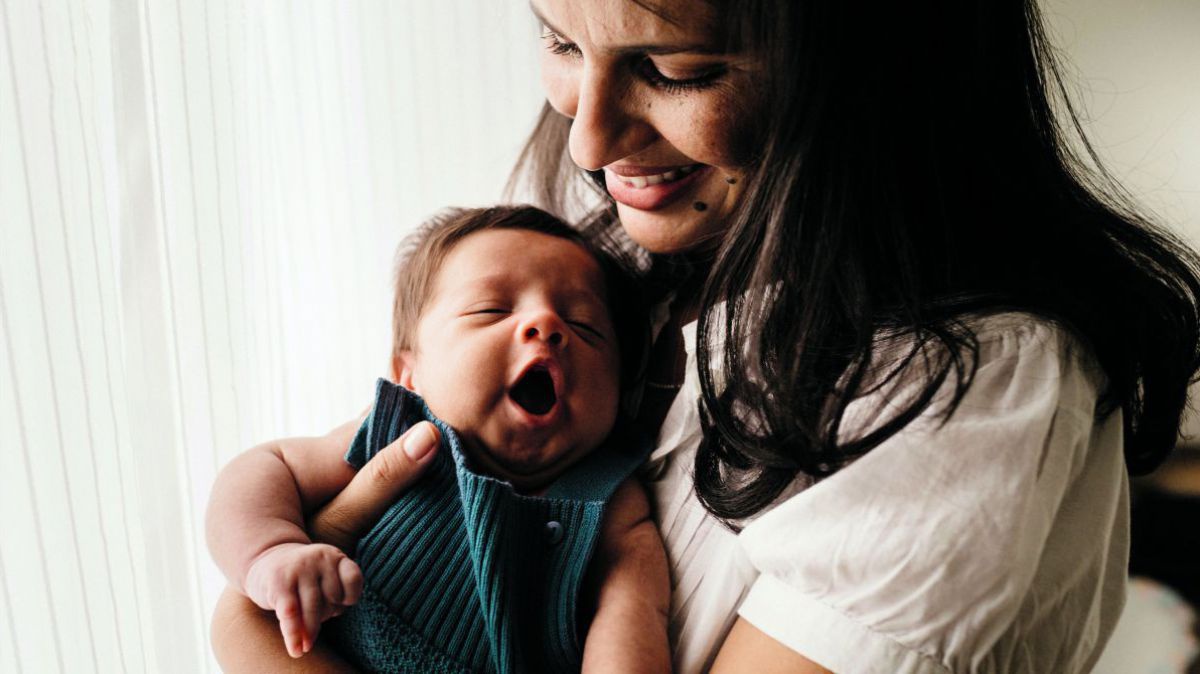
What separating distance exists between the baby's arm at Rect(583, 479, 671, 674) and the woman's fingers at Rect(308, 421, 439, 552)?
0.21 metres

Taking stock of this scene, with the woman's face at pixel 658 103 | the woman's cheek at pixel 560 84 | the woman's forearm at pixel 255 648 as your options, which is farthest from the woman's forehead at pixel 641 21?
the woman's forearm at pixel 255 648

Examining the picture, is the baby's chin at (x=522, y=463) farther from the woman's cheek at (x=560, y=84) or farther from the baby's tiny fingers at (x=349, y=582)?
the woman's cheek at (x=560, y=84)

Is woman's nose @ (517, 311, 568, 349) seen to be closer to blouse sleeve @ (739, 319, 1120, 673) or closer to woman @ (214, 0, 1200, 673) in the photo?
woman @ (214, 0, 1200, 673)

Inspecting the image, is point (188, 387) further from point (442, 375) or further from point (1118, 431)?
point (1118, 431)

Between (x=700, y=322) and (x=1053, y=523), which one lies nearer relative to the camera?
(x=1053, y=523)

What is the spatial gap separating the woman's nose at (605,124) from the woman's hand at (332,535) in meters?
0.33

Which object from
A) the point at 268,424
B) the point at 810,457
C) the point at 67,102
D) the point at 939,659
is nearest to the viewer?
the point at 939,659

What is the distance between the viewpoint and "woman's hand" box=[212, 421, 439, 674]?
88 cm

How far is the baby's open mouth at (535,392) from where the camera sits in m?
1.01

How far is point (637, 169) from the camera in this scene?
0.95 m

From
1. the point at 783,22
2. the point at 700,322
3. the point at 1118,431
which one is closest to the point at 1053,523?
the point at 1118,431

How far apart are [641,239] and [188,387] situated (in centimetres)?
62

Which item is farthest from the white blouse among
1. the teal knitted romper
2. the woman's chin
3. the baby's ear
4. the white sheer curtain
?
the white sheer curtain

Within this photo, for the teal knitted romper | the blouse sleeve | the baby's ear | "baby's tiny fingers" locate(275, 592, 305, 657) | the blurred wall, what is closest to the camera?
the blouse sleeve
